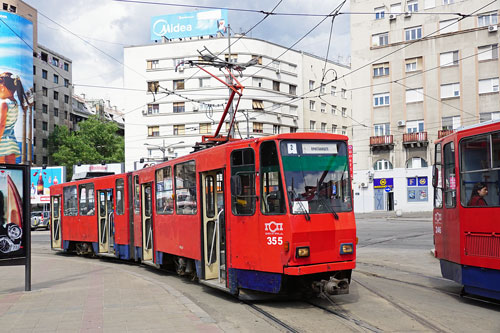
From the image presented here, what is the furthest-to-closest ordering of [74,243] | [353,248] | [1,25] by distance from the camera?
[1,25], [74,243], [353,248]

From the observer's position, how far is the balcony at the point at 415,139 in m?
46.1

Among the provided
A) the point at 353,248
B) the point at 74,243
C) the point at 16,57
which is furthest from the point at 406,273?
the point at 16,57

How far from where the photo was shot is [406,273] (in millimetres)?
12648

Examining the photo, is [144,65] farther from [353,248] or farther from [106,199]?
[353,248]

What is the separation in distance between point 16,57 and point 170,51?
19.1 metres

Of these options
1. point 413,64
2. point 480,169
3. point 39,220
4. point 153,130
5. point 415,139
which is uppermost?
point 413,64

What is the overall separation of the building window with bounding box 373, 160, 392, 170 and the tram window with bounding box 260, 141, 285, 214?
4222cm

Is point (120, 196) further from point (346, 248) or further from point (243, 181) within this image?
point (346, 248)

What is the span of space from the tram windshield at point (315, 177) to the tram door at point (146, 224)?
6.80 m

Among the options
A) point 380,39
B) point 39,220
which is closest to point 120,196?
point 39,220

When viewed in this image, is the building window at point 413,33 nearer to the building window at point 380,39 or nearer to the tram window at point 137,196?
the building window at point 380,39

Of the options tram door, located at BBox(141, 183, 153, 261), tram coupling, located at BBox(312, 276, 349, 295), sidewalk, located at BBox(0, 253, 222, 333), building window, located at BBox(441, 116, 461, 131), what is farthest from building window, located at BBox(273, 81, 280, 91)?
tram coupling, located at BBox(312, 276, 349, 295)

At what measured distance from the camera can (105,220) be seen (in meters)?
18.0

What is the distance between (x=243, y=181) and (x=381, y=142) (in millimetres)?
41328
